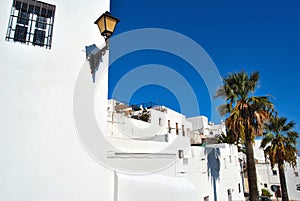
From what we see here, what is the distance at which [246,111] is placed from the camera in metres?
11.2

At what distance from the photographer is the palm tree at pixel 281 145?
54.2ft

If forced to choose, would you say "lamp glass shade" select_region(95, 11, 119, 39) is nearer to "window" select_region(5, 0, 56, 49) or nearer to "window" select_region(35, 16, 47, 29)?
"window" select_region(5, 0, 56, 49)

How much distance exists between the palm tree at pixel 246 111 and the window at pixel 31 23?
9.92 m

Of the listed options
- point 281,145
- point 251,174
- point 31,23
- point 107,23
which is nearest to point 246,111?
point 251,174

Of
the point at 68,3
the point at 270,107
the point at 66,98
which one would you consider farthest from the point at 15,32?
the point at 270,107

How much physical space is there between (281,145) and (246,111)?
8.38m

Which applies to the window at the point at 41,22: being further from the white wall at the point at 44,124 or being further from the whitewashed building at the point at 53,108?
the white wall at the point at 44,124

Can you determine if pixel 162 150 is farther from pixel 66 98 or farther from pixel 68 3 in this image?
pixel 68 3

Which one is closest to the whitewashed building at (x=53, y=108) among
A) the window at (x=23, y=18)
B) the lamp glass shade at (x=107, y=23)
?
the window at (x=23, y=18)

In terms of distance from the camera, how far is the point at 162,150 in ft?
25.1

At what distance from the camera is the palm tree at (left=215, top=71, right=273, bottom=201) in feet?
35.2

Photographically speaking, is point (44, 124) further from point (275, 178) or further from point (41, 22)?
point (275, 178)

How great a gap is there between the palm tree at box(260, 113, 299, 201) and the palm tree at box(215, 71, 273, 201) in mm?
6580

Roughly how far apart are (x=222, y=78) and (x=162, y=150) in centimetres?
763
